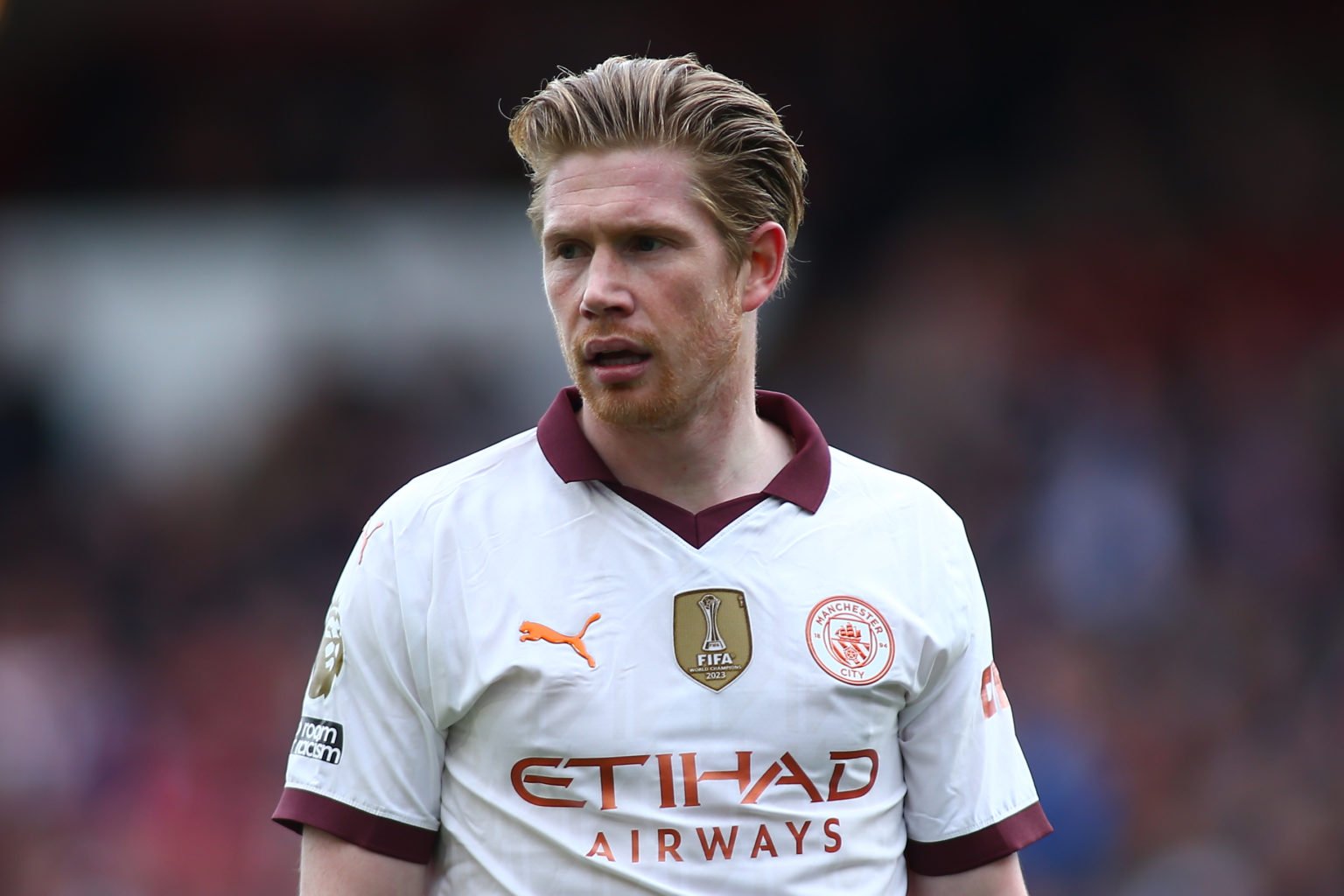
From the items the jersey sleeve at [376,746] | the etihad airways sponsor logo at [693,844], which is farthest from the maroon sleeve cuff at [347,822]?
the etihad airways sponsor logo at [693,844]

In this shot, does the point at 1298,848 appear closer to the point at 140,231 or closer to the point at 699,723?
the point at 699,723

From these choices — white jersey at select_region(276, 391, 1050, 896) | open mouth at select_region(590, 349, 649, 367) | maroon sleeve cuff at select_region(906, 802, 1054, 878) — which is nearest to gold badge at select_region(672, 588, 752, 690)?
white jersey at select_region(276, 391, 1050, 896)

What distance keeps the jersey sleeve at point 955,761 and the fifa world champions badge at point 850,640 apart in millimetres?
92

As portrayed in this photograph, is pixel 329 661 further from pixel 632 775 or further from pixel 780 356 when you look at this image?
pixel 780 356

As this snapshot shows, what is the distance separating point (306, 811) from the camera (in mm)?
2621

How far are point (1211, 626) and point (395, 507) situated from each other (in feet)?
21.0

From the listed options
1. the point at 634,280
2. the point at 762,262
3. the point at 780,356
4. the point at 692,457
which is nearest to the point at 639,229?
the point at 634,280

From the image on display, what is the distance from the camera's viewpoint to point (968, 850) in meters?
2.83

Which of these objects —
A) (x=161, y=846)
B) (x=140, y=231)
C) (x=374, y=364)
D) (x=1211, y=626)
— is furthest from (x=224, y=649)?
(x=1211, y=626)

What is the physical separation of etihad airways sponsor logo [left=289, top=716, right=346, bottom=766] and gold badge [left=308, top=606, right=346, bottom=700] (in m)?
0.05

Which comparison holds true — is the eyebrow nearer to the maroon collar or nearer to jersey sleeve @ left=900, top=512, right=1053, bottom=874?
the maroon collar

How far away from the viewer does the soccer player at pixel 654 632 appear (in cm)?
260

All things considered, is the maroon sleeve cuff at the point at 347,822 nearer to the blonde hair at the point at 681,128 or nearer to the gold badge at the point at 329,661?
the gold badge at the point at 329,661

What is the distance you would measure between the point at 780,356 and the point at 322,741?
7328mm
